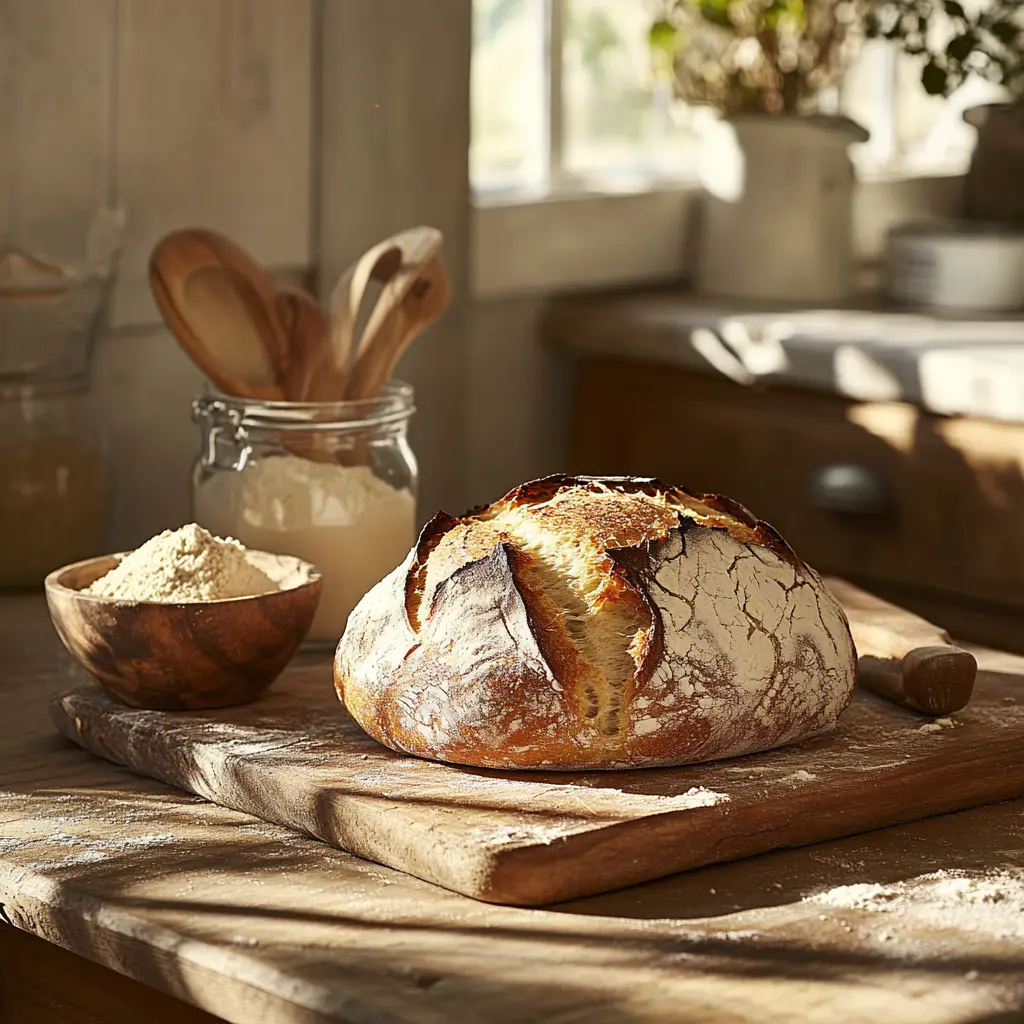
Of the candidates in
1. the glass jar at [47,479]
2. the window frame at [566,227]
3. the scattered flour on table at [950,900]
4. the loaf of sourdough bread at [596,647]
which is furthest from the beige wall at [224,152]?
the scattered flour on table at [950,900]

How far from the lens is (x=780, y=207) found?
2.25 metres

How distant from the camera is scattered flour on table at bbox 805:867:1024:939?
0.88m

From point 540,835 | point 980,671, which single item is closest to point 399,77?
point 980,671

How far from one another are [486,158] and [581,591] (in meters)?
1.22

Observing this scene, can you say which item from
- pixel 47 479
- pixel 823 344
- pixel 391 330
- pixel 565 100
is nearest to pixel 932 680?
pixel 391 330

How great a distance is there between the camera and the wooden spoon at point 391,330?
1.43 metres

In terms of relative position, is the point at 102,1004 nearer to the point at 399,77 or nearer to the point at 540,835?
the point at 540,835

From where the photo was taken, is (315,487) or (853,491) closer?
(315,487)

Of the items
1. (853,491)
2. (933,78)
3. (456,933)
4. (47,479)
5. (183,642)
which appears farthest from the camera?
(933,78)

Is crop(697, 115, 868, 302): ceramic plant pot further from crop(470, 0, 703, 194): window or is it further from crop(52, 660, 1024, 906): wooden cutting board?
crop(52, 660, 1024, 906): wooden cutting board

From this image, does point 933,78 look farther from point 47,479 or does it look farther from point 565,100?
point 47,479

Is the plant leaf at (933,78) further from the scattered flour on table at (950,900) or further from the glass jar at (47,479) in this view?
the scattered flour on table at (950,900)

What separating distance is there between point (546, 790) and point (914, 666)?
0.95 feet

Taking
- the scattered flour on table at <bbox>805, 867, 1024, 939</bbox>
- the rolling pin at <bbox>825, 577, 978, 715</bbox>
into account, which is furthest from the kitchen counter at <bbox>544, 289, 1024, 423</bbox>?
the scattered flour on table at <bbox>805, 867, 1024, 939</bbox>
